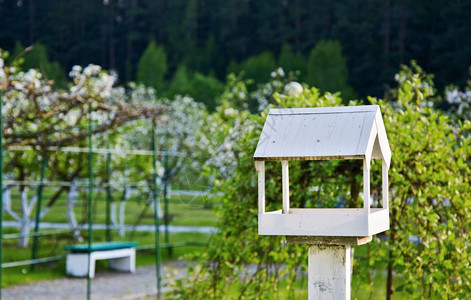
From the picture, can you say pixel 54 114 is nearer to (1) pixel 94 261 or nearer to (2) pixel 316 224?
(1) pixel 94 261

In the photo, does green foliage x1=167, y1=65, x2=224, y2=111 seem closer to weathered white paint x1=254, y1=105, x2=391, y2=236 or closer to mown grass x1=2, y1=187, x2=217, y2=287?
mown grass x1=2, y1=187, x2=217, y2=287

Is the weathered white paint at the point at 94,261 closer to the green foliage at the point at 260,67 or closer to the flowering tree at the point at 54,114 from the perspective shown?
the flowering tree at the point at 54,114

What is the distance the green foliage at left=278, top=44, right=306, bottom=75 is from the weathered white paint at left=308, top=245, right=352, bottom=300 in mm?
34178

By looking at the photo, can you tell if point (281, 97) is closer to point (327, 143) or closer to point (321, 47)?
point (327, 143)

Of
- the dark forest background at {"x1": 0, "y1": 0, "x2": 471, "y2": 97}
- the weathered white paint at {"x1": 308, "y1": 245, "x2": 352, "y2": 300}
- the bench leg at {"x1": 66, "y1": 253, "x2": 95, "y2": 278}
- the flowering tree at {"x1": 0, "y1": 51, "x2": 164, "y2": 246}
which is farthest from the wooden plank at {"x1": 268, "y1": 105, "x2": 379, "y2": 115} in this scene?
the dark forest background at {"x1": 0, "y1": 0, "x2": 471, "y2": 97}

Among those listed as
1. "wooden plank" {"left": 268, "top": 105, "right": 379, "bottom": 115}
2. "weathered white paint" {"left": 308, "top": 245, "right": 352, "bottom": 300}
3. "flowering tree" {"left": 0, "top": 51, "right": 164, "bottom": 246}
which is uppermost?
"flowering tree" {"left": 0, "top": 51, "right": 164, "bottom": 246}

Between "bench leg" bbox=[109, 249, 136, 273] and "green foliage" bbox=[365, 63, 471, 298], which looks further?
"bench leg" bbox=[109, 249, 136, 273]

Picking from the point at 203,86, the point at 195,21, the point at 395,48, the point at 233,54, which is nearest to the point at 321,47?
the point at 395,48

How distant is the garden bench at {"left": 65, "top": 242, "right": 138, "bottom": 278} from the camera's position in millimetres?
10266

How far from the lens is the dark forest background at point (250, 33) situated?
3334 centimetres

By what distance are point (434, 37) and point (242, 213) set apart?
97.7 feet

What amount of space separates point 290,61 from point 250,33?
711 centimetres

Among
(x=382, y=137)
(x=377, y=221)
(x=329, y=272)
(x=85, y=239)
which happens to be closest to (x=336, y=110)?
(x=382, y=137)

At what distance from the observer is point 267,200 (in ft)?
16.1
